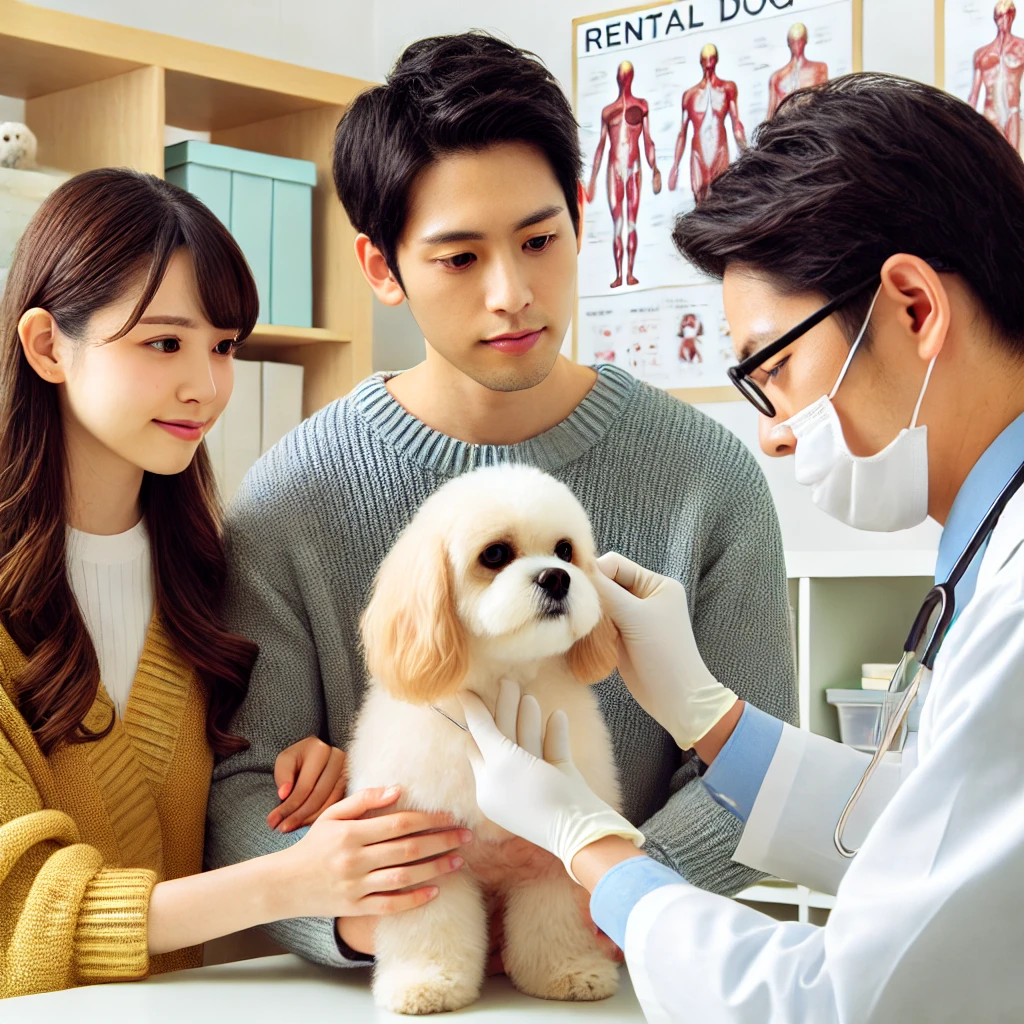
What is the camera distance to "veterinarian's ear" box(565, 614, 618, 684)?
1200mm

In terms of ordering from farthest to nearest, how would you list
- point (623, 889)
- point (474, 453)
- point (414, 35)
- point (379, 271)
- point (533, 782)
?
point (414, 35)
point (379, 271)
point (474, 453)
point (533, 782)
point (623, 889)

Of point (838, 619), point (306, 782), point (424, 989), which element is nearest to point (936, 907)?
point (424, 989)

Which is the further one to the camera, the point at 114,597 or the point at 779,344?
the point at 114,597

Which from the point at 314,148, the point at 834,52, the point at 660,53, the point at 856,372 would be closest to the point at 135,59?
the point at 314,148

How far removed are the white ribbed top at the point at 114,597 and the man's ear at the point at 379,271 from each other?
46cm

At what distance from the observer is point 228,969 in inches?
49.7

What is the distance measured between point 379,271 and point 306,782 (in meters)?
0.67

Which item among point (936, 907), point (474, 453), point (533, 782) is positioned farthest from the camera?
point (474, 453)

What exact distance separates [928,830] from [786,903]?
6.43 feet

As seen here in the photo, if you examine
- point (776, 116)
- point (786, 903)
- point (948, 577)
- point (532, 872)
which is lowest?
point (786, 903)

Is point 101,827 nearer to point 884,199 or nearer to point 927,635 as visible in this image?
point 927,635

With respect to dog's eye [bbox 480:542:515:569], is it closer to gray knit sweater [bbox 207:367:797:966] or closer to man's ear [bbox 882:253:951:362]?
gray knit sweater [bbox 207:367:797:966]

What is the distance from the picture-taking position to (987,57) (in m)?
2.52

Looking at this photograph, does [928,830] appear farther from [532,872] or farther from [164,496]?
[164,496]
